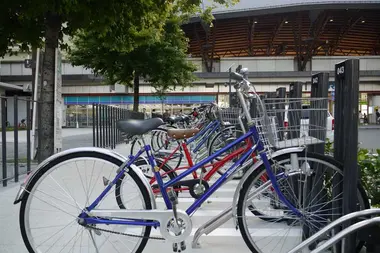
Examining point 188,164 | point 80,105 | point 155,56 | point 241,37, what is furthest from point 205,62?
point 188,164

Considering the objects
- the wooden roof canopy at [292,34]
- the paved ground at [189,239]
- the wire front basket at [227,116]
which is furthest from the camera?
the wooden roof canopy at [292,34]

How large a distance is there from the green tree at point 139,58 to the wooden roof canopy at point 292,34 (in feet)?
71.0

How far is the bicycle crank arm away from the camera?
10.9 ft

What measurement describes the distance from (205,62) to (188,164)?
44029mm

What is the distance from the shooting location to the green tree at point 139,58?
63.5 feet

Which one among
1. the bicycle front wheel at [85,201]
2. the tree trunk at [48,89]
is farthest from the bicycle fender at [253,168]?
the tree trunk at [48,89]

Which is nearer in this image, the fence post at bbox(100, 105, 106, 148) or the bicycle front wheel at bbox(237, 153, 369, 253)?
the bicycle front wheel at bbox(237, 153, 369, 253)

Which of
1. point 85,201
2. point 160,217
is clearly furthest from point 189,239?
point 85,201

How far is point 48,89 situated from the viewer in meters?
9.93

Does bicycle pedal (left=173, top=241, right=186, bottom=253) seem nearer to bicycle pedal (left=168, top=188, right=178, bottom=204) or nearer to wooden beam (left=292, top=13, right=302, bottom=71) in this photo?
bicycle pedal (left=168, top=188, right=178, bottom=204)

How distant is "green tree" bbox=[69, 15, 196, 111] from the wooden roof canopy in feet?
71.0

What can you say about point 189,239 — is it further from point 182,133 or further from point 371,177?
point 371,177

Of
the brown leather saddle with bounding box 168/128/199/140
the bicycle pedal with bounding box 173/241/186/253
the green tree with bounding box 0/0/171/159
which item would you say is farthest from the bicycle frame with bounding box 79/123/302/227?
the green tree with bounding box 0/0/171/159

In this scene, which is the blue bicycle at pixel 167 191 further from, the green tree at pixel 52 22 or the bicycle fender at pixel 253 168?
the green tree at pixel 52 22
